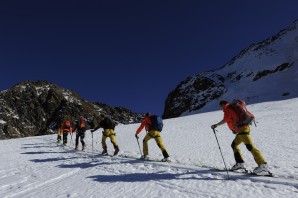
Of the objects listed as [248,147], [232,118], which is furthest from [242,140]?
[232,118]

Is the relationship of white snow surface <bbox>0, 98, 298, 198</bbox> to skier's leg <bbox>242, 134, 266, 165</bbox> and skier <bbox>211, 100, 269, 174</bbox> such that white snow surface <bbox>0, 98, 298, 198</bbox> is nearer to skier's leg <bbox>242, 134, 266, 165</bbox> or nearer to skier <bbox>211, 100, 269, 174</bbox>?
skier <bbox>211, 100, 269, 174</bbox>

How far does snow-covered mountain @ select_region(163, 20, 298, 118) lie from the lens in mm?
72562

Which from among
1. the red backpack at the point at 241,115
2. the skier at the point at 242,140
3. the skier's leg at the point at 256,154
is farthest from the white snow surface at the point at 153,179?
the red backpack at the point at 241,115

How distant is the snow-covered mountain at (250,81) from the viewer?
72.6 metres

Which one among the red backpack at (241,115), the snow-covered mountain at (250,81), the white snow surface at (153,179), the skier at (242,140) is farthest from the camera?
the snow-covered mountain at (250,81)

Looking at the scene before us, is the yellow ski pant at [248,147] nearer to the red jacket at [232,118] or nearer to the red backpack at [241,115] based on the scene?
the red jacket at [232,118]

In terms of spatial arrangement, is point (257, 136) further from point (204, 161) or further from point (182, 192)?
point (182, 192)

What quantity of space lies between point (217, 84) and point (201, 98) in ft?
24.8

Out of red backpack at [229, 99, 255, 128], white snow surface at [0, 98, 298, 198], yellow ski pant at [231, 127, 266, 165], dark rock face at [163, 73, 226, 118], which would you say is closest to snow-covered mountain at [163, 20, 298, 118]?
dark rock face at [163, 73, 226, 118]

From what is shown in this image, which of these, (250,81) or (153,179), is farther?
(250,81)

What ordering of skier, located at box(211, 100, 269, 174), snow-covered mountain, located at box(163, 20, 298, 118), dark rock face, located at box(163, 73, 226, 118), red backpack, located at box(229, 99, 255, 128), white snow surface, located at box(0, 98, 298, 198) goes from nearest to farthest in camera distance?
1. white snow surface, located at box(0, 98, 298, 198)
2. skier, located at box(211, 100, 269, 174)
3. red backpack, located at box(229, 99, 255, 128)
4. snow-covered mountain, located at box(163, 20, 298, 118)
5. dark rock face, located at box(163, 73, 226, 118)

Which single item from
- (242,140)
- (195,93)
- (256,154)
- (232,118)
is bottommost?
(256,154)

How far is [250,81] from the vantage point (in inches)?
3378

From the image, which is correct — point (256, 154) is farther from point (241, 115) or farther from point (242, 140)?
point (241, 115)
